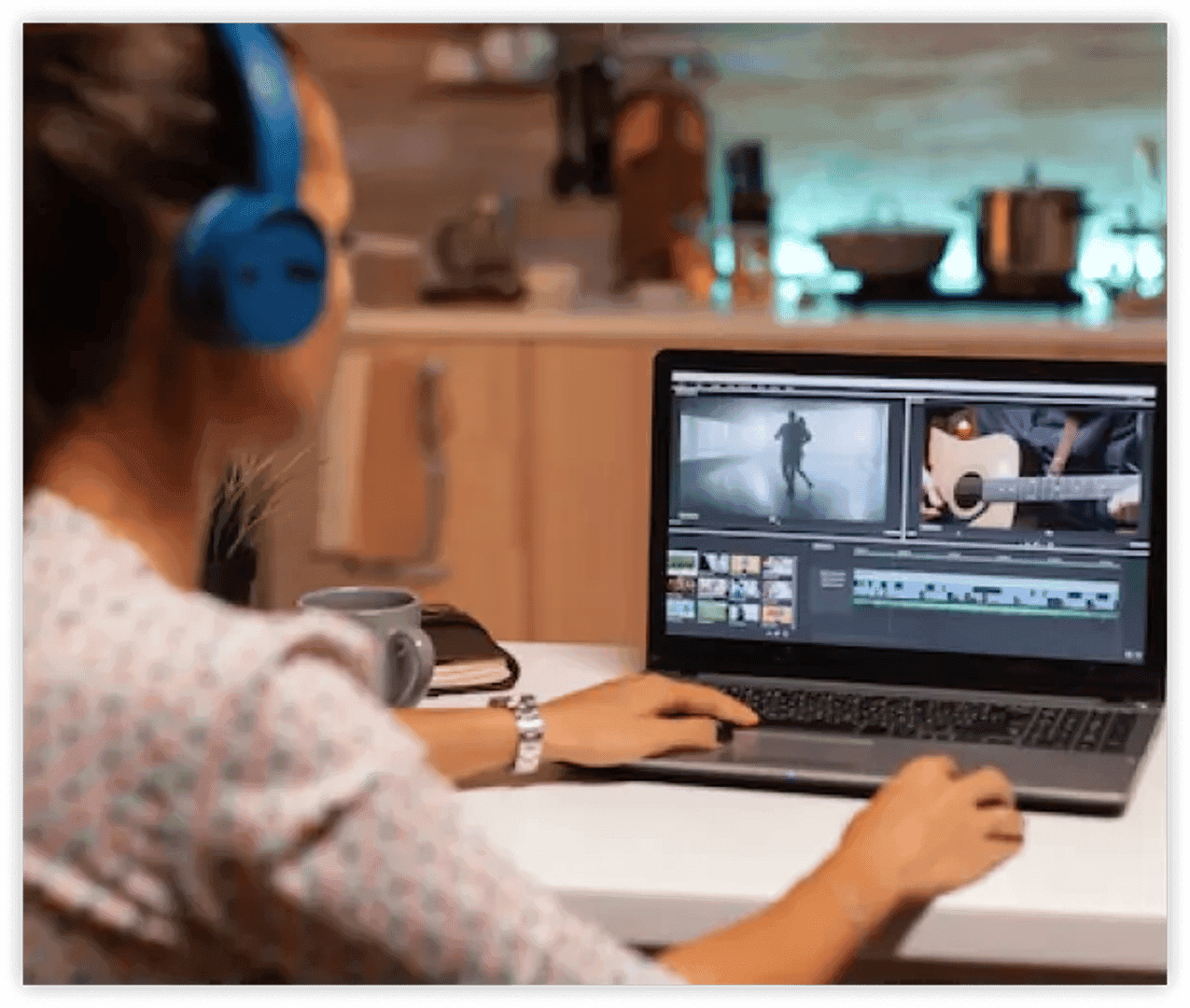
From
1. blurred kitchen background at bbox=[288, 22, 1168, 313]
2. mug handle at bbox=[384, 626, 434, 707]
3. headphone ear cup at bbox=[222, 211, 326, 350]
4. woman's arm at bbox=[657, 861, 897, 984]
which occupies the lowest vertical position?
woman's arm at bbox=[657, 861, 897, 984]

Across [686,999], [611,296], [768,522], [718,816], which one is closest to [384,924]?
[686,999]

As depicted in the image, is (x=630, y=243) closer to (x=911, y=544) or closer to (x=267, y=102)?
(x=911, y=544)

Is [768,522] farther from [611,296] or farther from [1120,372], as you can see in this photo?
[611,296]

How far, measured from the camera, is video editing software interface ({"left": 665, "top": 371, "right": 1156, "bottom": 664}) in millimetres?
1272

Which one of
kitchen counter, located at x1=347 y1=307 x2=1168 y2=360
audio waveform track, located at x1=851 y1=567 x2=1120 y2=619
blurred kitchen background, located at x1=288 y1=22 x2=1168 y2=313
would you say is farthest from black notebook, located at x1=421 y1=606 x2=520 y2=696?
blurred kitchen background, located at x1=288 y1=22 x2=1168 y2=313

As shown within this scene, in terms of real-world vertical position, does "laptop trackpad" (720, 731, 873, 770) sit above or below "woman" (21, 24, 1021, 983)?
below

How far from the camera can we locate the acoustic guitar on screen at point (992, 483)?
50.0 inches

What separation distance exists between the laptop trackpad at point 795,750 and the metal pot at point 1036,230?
2103 millimetres

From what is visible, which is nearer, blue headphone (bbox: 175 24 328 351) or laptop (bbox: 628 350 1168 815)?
blue headphone (bbox: 175 24 328 351)

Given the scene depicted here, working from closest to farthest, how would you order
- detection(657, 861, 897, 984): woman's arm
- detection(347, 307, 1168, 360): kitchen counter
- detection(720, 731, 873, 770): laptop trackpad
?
detection(657, 861, 897, 984): woman's arm
detection(720, 731, 873, 770): laptop trackpad
detection(347, 307, 1168, 360): kitchen counter

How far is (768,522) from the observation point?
4.38ft

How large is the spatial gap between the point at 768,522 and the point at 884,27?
2413mm

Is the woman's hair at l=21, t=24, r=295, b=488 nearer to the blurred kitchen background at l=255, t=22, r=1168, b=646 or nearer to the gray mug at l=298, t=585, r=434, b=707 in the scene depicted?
the gray mug at l=298, t=585, r=434, b=707

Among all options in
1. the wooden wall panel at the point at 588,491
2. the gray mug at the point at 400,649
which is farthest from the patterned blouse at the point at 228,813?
the wooden wall panel at the point at 588,491
